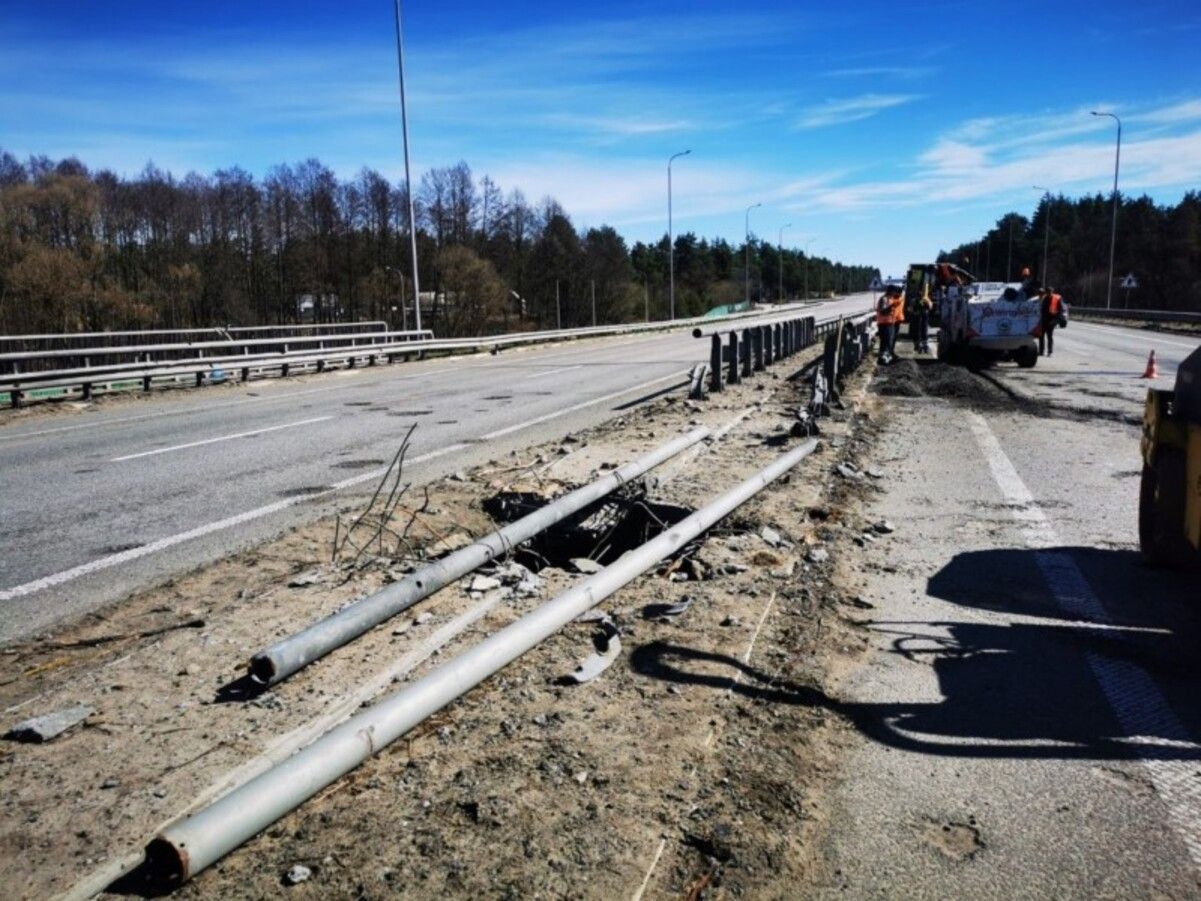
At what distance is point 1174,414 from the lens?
522 cm

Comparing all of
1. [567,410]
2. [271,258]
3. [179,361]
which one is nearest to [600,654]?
[567,410]

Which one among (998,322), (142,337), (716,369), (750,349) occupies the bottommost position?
(716,369)

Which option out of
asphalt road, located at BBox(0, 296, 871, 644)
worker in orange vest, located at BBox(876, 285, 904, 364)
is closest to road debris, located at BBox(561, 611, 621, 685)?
asphalt road, located at BBox(0, 296, 871, 644)

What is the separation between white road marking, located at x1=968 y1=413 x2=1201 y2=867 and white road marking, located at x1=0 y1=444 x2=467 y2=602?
588 cm

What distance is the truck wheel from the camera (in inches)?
203

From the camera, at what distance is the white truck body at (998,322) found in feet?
65.3

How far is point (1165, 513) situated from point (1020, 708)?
2.25 meters

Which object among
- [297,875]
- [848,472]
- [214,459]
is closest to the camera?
[297,875]

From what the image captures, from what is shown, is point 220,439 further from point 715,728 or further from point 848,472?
point 715,728

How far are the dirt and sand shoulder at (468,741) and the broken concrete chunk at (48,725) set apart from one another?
2.4 inches

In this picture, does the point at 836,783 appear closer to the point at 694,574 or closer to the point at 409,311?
the point at 694,574

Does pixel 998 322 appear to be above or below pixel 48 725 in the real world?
above

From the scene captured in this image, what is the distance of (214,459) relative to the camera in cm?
995

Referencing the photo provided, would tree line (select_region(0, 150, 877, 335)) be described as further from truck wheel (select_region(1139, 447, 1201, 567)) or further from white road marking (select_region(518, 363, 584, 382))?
truck wheel (select_region(1139, 447, 1201, 567))
